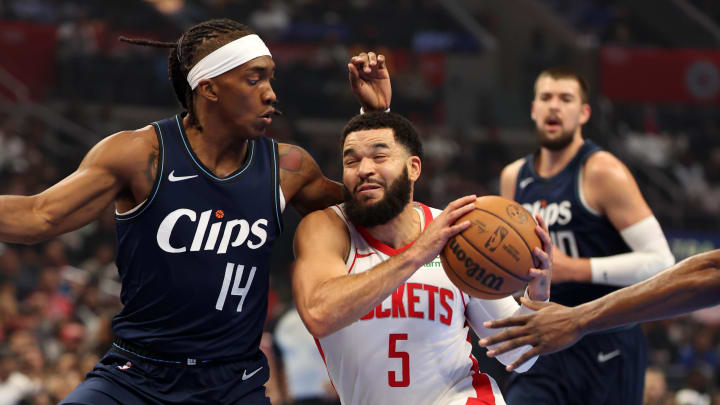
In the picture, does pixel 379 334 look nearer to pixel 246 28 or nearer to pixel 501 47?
pixel 246 28

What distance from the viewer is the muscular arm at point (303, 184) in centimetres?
430

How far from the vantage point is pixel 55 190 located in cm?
382

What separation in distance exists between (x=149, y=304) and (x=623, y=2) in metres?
19.4

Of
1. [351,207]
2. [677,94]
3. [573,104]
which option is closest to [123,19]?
[677,94]

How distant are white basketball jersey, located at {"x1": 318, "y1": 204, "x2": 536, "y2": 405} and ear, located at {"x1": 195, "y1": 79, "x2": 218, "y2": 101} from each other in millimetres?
849

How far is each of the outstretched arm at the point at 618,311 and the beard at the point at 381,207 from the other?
796 millimetres

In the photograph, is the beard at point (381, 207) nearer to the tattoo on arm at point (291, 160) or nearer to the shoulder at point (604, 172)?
the tattoo on arm at point (291, 160)

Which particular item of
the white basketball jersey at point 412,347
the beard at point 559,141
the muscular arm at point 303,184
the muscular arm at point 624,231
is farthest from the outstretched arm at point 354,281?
the beard at point 559,141

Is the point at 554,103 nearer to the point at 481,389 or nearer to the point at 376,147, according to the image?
the point at 376,147

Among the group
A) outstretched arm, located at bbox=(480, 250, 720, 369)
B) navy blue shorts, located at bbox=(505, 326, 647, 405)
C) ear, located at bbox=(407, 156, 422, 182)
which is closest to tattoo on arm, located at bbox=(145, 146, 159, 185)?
ear, located at bbox=(407, 156, 422, 182)

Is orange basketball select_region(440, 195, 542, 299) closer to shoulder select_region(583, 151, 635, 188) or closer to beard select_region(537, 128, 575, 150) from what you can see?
shoulder select_region(583, 151, 635, 188)

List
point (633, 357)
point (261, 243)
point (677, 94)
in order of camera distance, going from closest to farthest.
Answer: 1. point (261, 243)
2. point (633, 357)
3. point (677, 94)

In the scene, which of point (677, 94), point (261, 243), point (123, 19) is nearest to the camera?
point (261, 243)

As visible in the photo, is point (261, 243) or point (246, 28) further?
point (246, 28)
